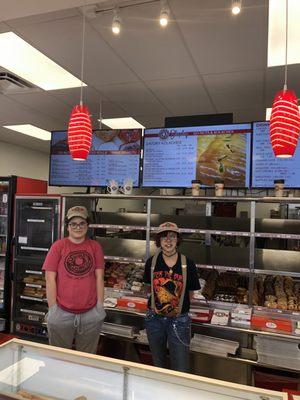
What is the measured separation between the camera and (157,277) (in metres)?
2.80

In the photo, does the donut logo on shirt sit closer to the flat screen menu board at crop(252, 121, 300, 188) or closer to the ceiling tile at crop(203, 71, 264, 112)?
the flat screen menu board at crop(252, 121, 300, 188)

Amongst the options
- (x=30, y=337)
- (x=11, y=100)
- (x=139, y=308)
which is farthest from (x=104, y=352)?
(x=11, y=100)

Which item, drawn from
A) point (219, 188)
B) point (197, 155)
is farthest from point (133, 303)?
point (197, 155)

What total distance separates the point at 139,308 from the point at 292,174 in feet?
6.47

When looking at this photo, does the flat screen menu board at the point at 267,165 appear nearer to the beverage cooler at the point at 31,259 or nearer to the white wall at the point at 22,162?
the beverage cooler at the point at 31,259

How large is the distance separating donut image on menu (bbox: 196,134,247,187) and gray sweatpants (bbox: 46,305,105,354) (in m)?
1.75

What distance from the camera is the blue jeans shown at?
2709 millimetres

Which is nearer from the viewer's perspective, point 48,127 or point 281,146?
point 281,146

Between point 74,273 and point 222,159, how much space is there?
1.86m

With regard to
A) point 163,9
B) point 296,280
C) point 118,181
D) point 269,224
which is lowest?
point 296,280

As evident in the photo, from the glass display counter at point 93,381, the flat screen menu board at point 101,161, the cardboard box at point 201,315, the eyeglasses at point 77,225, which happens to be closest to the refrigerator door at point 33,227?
the flat screen menu board at point 101,161

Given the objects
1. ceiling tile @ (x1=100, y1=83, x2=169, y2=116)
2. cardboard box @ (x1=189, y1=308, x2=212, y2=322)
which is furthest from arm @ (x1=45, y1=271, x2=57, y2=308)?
ceiling tile @ (x1=100, y1=83, x2=169, y2=116)

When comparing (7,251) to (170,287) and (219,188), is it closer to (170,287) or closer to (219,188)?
(170,287)

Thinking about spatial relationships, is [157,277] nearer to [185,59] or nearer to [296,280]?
[296,280]
